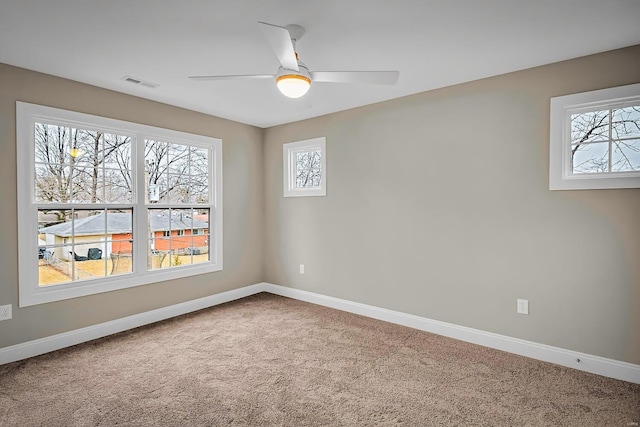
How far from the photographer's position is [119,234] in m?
3.72

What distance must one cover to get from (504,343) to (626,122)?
2.12 metres

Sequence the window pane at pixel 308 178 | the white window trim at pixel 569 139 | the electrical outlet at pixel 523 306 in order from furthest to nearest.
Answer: the window pane at pixel 308 178
the electrical outlet at pixel 523 306
the white window trim at pixel 569 139

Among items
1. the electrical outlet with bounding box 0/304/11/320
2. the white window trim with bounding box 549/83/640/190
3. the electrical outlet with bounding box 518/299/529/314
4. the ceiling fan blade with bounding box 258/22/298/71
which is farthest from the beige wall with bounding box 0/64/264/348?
the white window trim with bounding box 549/83/640/190

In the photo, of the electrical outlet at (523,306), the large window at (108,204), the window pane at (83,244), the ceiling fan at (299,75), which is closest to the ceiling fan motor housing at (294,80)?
the ceiling fan at (299,75)

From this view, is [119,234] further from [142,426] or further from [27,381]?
[142,426]

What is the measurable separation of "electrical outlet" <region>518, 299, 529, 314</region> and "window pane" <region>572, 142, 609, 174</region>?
1207 millimetres

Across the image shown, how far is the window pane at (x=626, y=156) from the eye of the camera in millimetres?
2643

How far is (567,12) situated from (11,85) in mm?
4337

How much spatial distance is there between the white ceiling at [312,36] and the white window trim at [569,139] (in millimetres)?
344

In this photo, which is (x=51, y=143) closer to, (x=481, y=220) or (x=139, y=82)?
(x=139, y=82)

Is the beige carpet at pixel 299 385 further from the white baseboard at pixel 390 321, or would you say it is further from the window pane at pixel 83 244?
the window pane at pixel 83 244

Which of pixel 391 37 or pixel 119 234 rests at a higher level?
pixel 391 37

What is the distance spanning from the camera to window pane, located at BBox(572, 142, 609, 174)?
2.75m

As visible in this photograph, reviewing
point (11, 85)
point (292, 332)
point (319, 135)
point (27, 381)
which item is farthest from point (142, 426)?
point (319, 135)
